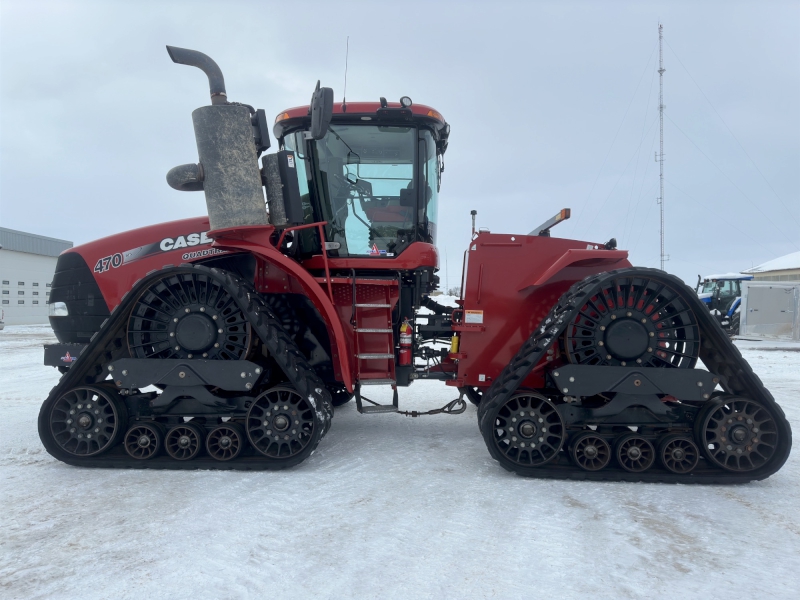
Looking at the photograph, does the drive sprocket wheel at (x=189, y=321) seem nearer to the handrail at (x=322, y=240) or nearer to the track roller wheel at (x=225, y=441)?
the track roller wheel at (x=225, y=441)

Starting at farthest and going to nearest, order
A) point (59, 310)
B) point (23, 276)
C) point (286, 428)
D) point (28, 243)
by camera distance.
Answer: point (28, 243) < point (23, 276) < point (59, 310) < point (286, 428)

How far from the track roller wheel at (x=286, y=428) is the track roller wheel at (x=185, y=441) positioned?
42 cm

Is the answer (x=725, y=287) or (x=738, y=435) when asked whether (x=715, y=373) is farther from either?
(x=725, y=287)

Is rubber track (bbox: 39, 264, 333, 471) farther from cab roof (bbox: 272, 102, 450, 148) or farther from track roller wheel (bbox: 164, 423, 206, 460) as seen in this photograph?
cab roof (bbox: 272, 102, 450, 148)

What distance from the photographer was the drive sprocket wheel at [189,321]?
166 inches

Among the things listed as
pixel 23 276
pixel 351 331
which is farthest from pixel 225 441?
pixel 23 276

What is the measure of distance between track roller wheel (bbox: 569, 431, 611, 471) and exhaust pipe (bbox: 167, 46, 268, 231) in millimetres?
3019

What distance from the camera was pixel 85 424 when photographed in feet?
13.7

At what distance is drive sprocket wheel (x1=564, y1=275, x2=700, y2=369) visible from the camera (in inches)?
160

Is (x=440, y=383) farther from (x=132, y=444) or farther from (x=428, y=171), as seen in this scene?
(x=132, y=444)

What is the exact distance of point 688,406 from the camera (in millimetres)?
4105

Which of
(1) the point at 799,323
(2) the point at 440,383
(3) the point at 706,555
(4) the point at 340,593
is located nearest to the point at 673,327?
(3) the point at 706,555

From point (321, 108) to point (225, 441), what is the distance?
268cm

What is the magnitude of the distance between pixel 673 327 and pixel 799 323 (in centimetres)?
1562
